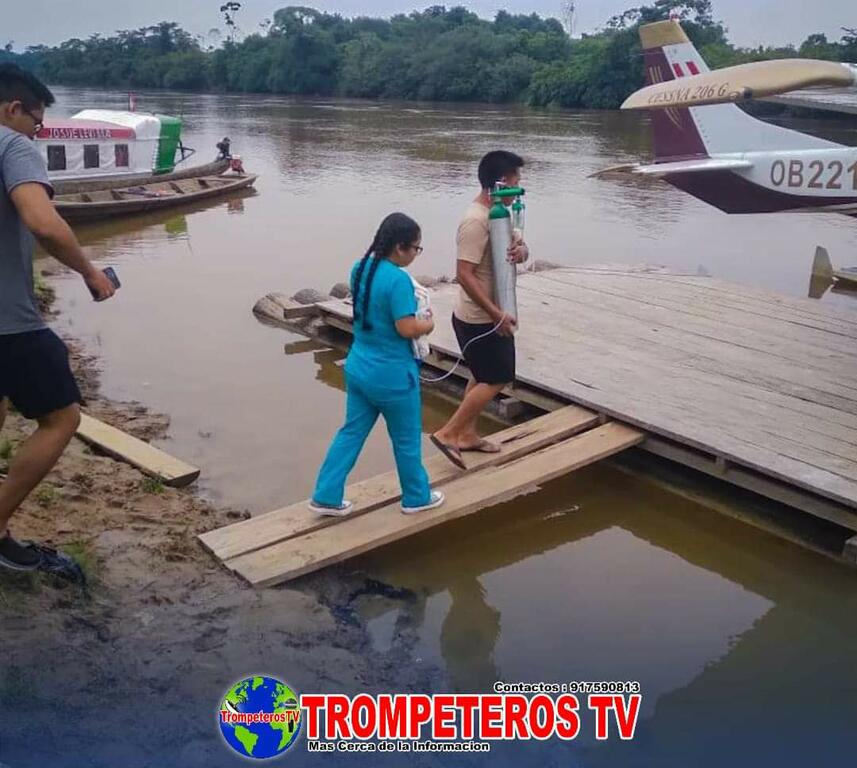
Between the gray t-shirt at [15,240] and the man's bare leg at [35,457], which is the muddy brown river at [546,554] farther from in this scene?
the gray t-shirt at [15,240]

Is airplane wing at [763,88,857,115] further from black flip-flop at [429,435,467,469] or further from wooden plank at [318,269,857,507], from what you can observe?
black flip-flop at [429,435,467,469]

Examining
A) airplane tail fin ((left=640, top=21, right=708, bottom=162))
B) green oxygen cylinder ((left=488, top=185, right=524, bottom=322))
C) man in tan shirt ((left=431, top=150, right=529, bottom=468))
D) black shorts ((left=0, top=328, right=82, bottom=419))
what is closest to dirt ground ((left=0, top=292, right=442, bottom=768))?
black shorts ((left=0, top=328, right=82, bottom=419))

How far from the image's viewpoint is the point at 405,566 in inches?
192

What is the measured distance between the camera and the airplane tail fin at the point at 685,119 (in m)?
12.4

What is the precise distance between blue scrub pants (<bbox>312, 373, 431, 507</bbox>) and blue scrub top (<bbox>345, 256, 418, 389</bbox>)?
0.18 ft

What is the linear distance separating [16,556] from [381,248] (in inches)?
82.4

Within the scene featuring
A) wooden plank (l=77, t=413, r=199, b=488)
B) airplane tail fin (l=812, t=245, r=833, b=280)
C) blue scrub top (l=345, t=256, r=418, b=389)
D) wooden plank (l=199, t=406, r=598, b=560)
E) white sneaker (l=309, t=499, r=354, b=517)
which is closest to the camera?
blue scrub top (l=345, t=256, r=418, b=389)

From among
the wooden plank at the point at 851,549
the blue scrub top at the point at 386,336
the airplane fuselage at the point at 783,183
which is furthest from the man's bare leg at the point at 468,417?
the airplane fuselage at the point at 783,183

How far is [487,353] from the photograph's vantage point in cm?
526

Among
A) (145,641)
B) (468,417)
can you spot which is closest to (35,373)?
(145,641)

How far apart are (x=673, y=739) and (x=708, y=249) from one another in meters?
13.5

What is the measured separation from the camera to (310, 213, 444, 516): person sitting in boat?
4121mm

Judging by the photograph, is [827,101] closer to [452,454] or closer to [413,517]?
[452,454]

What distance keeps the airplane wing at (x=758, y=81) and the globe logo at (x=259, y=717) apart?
458cm
